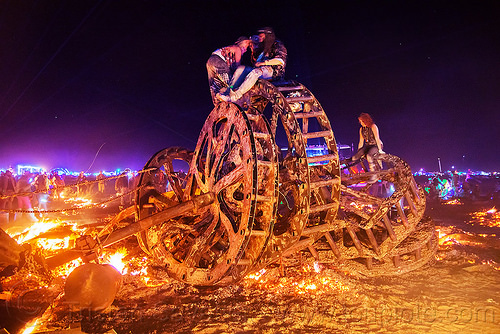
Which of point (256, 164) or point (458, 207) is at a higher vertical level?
point (256, 164)

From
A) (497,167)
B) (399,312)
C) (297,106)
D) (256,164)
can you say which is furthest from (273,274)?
(497,167)

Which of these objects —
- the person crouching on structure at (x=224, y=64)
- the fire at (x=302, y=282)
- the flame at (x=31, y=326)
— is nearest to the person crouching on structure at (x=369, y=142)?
the fire at (x=302, y=282)

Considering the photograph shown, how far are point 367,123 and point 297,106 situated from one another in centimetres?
287

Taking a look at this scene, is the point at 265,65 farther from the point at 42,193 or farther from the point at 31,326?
the point at 42,193

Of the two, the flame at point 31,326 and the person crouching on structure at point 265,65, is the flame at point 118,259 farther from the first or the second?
the person crouching on structure at point 265,65

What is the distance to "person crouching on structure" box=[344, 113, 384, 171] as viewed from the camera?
6.50 metres

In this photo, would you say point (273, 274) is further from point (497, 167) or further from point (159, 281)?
point (497, 167)

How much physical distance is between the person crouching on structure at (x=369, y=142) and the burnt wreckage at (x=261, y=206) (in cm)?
23

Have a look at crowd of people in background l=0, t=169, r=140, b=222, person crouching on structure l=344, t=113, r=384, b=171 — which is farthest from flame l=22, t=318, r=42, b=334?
person crouching on structure l=344, t=113, r=384, b=171

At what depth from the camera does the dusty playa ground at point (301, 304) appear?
4.11 meters

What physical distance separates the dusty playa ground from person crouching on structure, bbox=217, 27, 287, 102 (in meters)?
3.45

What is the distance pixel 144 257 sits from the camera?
7.07 metres

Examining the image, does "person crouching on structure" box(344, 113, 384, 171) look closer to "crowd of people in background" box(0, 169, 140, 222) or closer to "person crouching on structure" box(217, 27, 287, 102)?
"person crouching on structure" box(217, 27, 287, 102)

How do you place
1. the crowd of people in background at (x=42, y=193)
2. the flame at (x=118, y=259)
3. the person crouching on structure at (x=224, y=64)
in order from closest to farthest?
the person crouching on structure at (x=224, y=64)
the flame at (x=118, y=259)
the crowd of people in background at (x=42, y=193)
